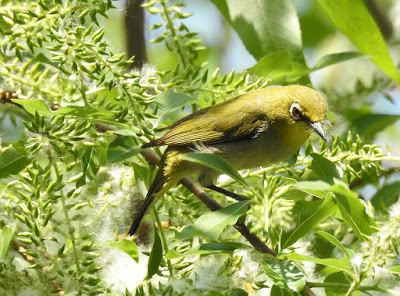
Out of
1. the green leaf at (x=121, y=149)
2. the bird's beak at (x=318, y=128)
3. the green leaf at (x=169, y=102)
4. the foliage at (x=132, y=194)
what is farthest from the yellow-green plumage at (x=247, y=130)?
the green leaf at (x=121, y=149)

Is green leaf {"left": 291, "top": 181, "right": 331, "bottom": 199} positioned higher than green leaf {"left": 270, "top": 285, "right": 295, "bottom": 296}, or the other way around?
green leaf {"left": 291, "top": 181, "right": 331, "bottom": 199}

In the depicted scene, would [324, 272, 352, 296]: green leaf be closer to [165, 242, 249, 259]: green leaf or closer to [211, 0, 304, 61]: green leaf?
[165, 242, 249, 259]: green leaf

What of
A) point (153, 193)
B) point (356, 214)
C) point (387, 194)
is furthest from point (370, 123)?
point (153, 193)

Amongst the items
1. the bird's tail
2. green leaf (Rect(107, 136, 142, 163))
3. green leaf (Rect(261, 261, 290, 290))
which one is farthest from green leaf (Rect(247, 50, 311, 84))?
green leaf (Rect(261, 261, 290, 290))

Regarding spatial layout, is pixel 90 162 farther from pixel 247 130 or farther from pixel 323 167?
pixel 247 130

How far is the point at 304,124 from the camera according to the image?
11.1 feet

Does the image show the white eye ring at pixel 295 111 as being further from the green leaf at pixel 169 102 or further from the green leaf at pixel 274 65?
the green leaf at pixel 169 102

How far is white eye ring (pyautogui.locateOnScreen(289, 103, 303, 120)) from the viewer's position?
11.1ft

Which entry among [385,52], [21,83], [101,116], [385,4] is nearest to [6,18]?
[21,83]

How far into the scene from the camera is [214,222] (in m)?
2.22

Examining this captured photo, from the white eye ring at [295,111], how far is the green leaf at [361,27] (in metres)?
0.42

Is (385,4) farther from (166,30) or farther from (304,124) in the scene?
(166,30)

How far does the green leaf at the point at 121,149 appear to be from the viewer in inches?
97.7

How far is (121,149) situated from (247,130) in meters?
1.07
